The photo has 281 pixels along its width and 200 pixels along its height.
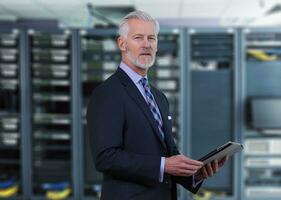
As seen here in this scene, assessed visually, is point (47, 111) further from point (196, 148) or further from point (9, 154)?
point (196, 148)

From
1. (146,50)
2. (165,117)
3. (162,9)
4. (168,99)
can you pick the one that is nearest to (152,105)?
(165,117)

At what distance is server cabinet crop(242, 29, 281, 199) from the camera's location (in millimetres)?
2535

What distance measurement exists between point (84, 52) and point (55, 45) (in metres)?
0.23

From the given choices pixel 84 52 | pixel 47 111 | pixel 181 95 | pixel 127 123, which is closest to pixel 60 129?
pixel 47 111

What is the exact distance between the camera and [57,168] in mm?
2656

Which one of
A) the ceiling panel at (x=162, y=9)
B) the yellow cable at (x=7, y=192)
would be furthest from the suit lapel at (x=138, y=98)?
the ceiling panel at (x=162, y=9)

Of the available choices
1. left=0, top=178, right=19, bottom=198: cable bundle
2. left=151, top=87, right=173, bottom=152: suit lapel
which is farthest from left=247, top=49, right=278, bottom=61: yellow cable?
left=0, top=178, right=19, bottom=198: cable bundle

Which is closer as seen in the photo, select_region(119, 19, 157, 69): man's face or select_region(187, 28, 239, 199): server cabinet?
select_region(119, 19, 157, 69): man's face

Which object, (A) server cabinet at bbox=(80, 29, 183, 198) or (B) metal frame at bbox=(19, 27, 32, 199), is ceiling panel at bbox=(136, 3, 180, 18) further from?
(B) metal frame at bbox=(19, 27, 32, 199)

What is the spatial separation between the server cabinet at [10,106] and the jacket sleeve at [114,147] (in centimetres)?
187

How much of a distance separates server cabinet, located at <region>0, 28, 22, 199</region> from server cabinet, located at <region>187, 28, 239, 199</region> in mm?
1300

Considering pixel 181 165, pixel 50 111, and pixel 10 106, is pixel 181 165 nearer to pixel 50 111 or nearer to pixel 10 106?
pixel 50 111

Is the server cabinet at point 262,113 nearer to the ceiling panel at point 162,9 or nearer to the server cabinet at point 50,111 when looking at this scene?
the server cabinet at point 50,111

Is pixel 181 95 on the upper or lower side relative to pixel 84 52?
lower
